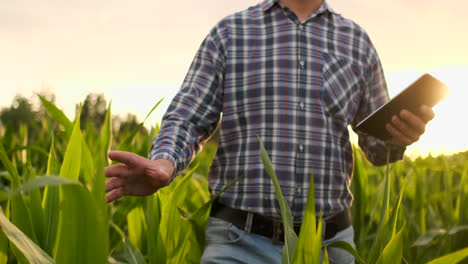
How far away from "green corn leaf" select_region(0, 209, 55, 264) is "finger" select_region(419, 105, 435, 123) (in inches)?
36.7

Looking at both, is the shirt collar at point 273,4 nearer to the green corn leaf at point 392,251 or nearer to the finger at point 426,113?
the finger at point 426,113

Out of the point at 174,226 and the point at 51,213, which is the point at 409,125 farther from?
the point at 51,213

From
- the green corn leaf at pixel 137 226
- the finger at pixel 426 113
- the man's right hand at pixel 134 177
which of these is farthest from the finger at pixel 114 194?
the finger at pixel 426 113

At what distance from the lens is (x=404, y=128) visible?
1329mm

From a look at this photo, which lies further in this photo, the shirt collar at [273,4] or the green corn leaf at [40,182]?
the shirt collar at [273,4]

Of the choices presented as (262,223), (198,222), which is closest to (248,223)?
(262,223)

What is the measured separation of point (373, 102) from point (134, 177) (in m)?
0.88

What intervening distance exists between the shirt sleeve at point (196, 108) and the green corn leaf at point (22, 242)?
1.87ft

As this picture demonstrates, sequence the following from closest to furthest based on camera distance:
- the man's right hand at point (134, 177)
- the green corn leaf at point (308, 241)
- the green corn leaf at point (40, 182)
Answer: the green corn leaf at point (40, 182), the green corn leaf at point (308, 241), the man's right hand at point (134, 177)

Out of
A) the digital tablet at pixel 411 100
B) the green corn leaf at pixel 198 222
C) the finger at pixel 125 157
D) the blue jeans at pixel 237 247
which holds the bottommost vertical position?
the blue jeans at pixel 237 247

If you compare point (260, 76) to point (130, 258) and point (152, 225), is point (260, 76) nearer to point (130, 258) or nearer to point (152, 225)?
point (152, 225)

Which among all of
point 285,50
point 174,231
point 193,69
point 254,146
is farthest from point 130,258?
point 285,50

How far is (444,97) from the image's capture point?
1261mm

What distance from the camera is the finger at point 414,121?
1.29 meters
